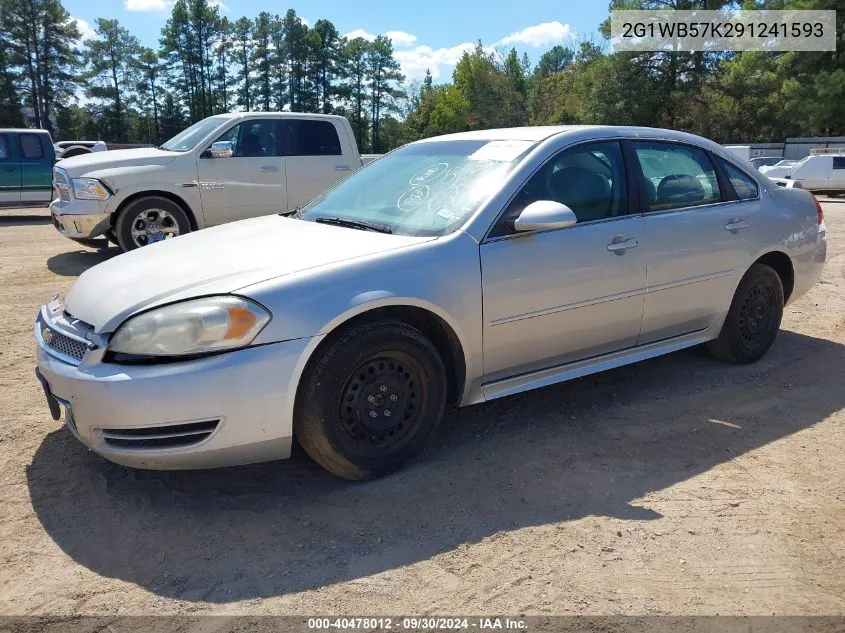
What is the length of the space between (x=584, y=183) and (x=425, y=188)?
3.01ft

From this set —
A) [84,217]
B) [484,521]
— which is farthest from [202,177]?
[484,521]

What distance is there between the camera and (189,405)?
2686 millimetres

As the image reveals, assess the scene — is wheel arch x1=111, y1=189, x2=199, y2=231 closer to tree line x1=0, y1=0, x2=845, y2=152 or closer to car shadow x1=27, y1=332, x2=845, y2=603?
car shadow x1=27, y1=332, x2=845, y2=603

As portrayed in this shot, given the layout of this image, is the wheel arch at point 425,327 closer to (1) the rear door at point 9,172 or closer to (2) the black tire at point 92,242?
(2) the black tire at point 92,242

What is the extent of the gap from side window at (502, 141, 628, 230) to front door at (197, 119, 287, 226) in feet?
19.7

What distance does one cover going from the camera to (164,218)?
27.8ft

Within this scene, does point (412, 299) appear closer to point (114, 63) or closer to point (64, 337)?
point (64, 337)

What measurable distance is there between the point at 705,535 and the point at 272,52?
77726 mm

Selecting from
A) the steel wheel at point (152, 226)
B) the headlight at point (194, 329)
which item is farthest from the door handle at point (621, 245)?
the steel wheel at point (152, 226)

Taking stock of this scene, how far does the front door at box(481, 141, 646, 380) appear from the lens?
3.43 metres

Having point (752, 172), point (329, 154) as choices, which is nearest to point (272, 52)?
point (329, 154)

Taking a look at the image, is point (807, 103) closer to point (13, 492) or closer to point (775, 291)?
point (775, 291)

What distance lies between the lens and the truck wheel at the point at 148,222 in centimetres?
816

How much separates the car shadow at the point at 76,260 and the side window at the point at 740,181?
6.71 meters
